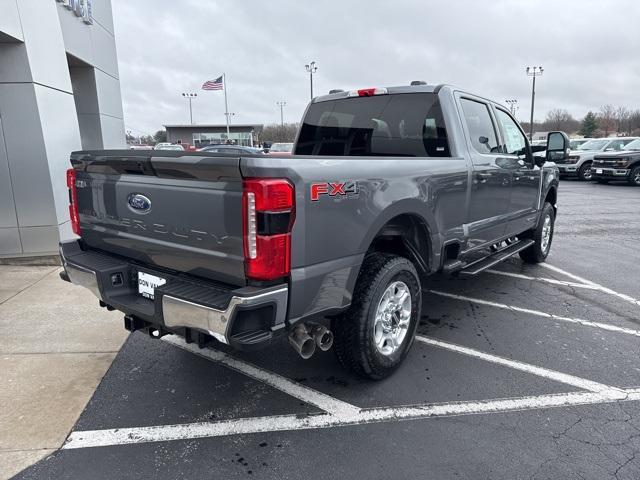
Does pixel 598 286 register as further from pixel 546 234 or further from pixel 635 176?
pixel 635 176

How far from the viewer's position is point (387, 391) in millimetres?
3240

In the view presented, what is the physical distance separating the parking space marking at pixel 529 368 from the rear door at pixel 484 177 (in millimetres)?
953

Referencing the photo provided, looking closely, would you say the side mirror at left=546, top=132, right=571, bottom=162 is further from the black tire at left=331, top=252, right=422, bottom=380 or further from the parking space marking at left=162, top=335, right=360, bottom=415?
the parking space marking at left=162, top=335, right=360, bottom=415

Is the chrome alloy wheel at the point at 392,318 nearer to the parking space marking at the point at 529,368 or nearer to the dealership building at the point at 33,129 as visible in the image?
the parking space marking at the point at 529,368

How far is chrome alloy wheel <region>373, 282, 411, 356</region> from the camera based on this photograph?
128 inches

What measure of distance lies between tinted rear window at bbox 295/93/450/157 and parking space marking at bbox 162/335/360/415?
7.29 ft

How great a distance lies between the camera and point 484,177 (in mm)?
4293

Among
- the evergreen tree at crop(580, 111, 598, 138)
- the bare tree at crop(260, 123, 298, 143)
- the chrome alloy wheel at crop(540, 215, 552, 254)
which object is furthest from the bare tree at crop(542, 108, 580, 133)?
the chrome alloy wheel at crop(540, 215, 552, 254)

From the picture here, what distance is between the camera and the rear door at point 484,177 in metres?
4.20

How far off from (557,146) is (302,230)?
192 inches

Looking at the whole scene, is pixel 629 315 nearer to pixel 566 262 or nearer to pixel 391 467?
pixel 566 262

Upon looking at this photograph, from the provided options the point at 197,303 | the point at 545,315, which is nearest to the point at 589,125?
the point at 545,315

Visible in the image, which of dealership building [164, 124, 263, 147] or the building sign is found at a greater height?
dealership building [164, 124, 263, 147]

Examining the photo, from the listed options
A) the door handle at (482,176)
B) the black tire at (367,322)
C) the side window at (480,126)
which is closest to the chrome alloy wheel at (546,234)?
the side window at (480,126)
